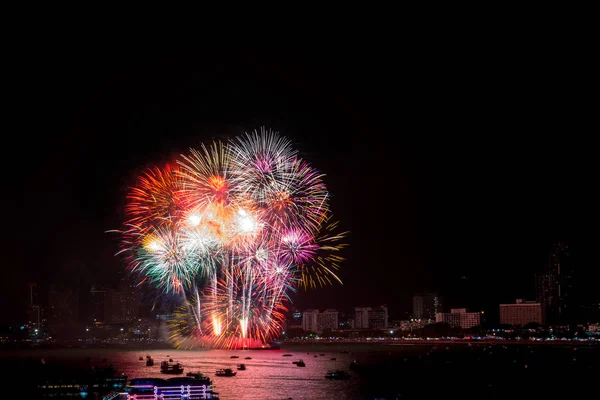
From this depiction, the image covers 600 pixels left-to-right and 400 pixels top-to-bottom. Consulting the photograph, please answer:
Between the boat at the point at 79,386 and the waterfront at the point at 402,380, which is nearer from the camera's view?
the boat at the point at 79,386

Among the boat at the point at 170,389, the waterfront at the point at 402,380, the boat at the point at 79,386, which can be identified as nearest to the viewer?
the boat at the point at 170,389

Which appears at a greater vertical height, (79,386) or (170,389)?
(170,389)

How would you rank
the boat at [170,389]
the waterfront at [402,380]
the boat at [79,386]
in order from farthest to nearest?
the waterfront at [402,380] → the boat at [79,386] → the boat at [170,389]

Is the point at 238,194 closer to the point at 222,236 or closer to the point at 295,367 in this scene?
the point at 222,236

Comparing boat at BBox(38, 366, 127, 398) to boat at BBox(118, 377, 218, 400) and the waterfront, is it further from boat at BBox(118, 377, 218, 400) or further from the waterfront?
boat at BBox(118, 377, 218, 400)

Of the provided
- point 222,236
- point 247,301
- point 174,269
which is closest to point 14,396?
point 174,269

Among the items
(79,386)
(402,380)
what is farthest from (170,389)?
(402,380)

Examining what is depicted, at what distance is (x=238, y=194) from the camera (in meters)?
47.9

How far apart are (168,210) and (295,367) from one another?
36.5 metres

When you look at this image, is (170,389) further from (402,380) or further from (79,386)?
(402,380)

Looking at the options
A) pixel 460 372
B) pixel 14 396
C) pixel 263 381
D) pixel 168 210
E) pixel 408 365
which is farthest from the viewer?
pixel 408 365

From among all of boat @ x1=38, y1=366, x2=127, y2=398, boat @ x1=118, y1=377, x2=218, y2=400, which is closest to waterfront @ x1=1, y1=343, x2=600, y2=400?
boat @ x1=38, y1=366, x2=127, y2=398

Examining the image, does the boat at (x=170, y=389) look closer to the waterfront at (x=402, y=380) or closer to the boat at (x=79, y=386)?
the waterfront at (x=402, y=380)

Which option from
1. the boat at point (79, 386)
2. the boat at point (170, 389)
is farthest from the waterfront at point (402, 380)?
the boat at point (170, 389)
